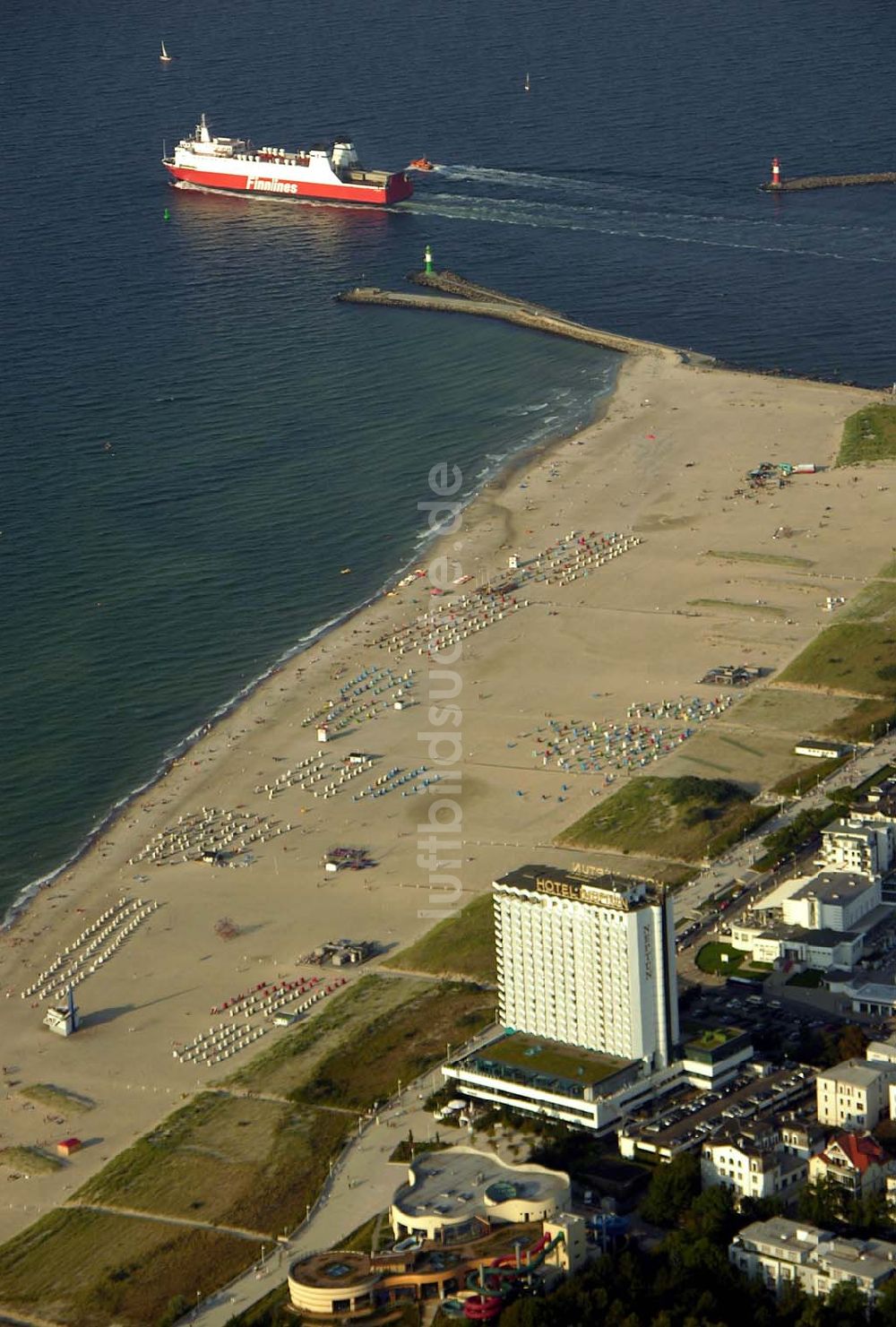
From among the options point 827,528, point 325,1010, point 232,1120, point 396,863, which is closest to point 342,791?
point 396,863

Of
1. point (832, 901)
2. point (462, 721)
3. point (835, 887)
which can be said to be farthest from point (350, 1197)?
point (462, 721)

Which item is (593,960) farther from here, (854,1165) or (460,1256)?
(460,1256)

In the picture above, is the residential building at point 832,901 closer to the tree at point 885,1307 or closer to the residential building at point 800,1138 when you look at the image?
the residential building at point 800,1138

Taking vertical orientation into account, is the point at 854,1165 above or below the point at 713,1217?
above

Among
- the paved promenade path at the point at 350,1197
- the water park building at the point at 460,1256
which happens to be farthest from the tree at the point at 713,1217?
the paved promenade path at the point at 350,1197

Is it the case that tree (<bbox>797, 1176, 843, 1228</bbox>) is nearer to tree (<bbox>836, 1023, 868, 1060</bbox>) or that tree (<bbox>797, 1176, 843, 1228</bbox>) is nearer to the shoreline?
tree (<bbox>836, 1023, 868, 1060</bbox>)

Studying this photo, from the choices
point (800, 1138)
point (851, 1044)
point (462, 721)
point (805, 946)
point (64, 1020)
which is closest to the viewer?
point (800, 1138)
